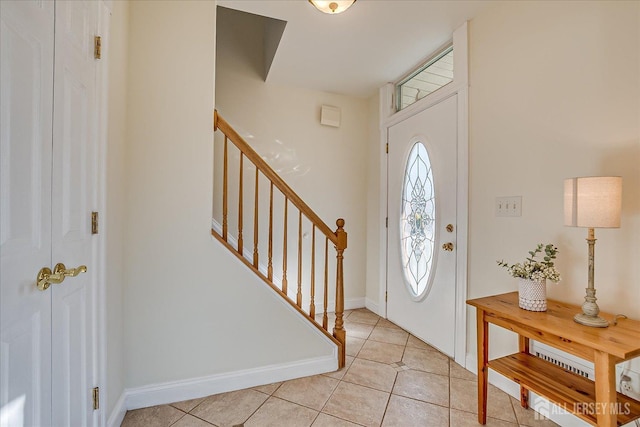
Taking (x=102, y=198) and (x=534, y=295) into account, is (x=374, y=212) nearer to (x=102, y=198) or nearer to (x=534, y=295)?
(x=534, y=295)

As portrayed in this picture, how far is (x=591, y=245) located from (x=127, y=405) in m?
2.47

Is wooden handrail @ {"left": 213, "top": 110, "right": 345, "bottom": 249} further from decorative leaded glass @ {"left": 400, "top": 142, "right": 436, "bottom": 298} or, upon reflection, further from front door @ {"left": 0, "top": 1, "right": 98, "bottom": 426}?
decorative leaded glass @ {"left": 400, "top": 142, "right": 436, "bottom": 298}

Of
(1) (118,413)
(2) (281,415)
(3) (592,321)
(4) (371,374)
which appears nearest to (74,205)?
(1) (118,413)

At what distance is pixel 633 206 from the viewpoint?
1331 millimetres

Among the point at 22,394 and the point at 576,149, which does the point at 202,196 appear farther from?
the point at 576,149

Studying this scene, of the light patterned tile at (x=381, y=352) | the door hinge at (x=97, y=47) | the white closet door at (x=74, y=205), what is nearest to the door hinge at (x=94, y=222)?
the white closet door at (x=74, y=205)

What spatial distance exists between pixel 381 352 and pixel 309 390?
79cm

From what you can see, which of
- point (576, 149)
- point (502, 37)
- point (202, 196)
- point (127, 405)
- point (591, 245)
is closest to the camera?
point (591, 245)

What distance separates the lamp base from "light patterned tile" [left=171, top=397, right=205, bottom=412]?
200cm


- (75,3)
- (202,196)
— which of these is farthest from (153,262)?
(75,3)

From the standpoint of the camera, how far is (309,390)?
6.24 ft

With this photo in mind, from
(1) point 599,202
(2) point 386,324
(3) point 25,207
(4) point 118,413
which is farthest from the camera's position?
(2) point 386,324

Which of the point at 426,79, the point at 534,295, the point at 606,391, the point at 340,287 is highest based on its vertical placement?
the point at 426,79

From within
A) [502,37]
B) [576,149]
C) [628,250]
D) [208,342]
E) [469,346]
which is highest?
[502,37]
